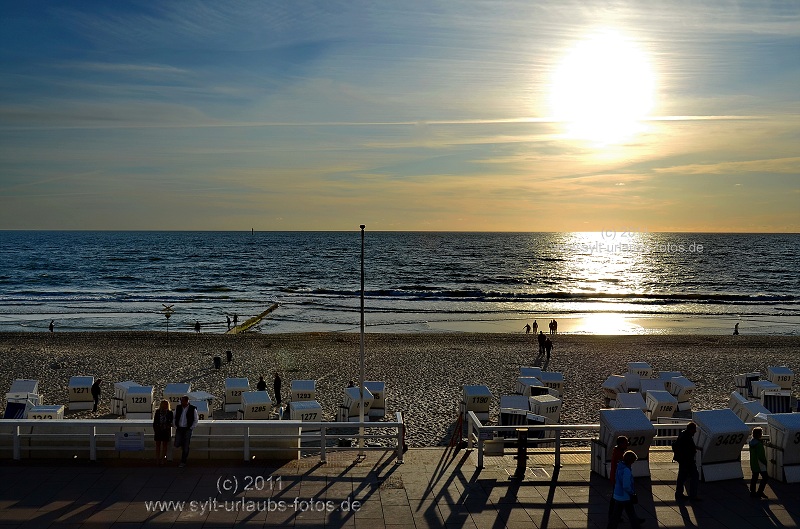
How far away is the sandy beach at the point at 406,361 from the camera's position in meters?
23.5

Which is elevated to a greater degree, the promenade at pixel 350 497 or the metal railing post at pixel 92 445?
the metal railing post at pixel 92 445

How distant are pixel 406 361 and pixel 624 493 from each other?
2253cm

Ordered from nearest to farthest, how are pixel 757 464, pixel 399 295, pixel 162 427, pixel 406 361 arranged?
pixel 757 464 → pixel 162 427 → pixel 406 361 → pixel 399 295

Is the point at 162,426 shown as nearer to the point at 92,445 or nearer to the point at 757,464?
the point at 92,445

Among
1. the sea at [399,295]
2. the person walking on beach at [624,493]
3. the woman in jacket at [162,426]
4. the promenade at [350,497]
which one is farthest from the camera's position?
the sea at [399,295]

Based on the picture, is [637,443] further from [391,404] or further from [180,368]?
[180,368]

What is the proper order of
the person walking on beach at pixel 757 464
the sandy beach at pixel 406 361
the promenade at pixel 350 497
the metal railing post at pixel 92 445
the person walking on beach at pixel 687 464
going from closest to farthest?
1. the promenade at pixel 350 497
2. the person walking on beach at pixel 687 464
3. the person walking on beach at pixel 757 464
4. the metal railing post at pixel 92 445
5. the sandy beach at pixel 406 361

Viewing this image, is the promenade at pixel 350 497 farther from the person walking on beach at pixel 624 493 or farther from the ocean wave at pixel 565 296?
the ocean wave at pixel 565 296

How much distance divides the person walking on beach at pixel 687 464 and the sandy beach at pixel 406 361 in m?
8.95

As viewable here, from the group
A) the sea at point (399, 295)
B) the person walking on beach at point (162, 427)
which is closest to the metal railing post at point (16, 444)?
the person walking on beach at point (162, 427)

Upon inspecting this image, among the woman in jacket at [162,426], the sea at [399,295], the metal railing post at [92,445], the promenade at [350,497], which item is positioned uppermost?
the woman in jacket at [162,426]

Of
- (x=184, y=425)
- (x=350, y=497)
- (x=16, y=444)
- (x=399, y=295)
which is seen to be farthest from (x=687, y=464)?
(x=399, y=295)

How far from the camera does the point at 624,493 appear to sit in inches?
339

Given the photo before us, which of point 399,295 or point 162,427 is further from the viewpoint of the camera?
point 399,295
